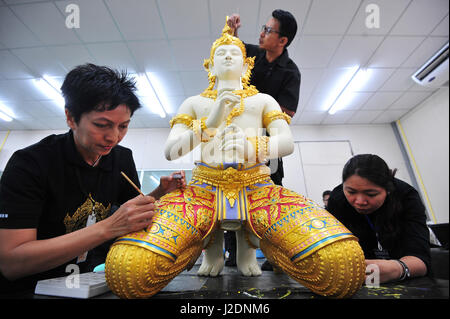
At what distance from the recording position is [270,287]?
3.32 ft

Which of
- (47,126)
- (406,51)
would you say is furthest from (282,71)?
(47,126)

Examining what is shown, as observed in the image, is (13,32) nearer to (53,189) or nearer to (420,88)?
(53,189)

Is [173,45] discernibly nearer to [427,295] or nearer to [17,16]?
[17,16]

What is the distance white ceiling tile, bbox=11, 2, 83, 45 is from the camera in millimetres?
2689

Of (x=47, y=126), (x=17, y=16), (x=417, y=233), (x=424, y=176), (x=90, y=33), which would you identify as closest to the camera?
(x=417, y=233)

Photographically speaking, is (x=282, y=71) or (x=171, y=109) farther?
(x=171, y=109)

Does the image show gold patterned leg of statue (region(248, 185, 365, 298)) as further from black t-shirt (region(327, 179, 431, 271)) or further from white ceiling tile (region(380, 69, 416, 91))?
white ceiling tile (region(380, 69, 416, 91))

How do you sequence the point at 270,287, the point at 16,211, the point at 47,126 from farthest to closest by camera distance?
the point at 47,126, the point at 270,287, the point at 16,211

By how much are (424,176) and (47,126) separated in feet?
26.4

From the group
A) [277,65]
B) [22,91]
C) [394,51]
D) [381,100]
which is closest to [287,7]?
[277,65]

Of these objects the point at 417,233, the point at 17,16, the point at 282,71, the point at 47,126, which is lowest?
the point at 417,233

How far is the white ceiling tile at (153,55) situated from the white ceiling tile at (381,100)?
4425 mm

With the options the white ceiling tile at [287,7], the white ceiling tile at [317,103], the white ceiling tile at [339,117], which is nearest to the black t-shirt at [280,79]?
the white ceiling tile at [287,7]

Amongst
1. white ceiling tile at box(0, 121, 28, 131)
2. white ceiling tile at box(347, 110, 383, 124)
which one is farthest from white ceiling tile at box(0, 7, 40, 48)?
white ceiling tile at box(347, 110, 383, 124)
